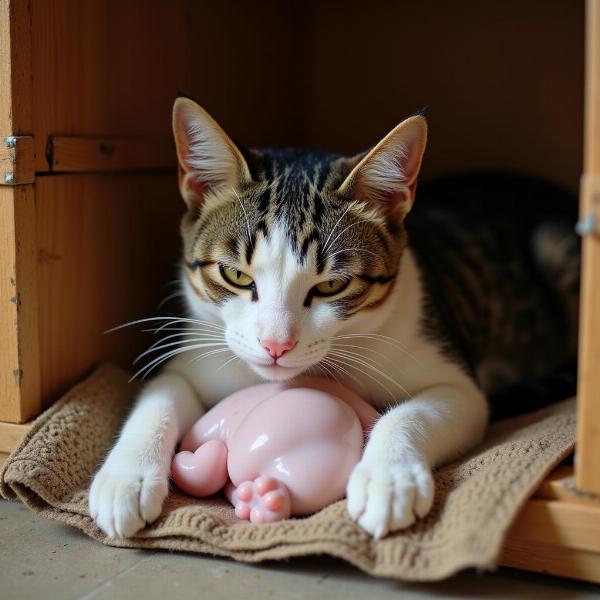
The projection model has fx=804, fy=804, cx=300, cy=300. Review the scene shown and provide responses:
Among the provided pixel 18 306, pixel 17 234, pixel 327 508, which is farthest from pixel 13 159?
pixel 327 508

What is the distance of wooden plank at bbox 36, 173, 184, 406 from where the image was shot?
1537 millimetres

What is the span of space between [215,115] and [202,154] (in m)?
0.63

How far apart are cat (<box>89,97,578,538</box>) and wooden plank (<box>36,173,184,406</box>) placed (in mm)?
182

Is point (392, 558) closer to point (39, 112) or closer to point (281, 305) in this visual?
point (281, 305)

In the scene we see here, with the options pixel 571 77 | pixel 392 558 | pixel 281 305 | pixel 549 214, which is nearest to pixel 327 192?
pixel 281 305

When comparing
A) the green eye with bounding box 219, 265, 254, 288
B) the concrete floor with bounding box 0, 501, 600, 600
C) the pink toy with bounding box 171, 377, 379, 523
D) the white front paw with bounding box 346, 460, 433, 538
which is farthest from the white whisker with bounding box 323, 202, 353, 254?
the concrete floor with bounding box 0, 501, 600, 600

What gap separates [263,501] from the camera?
122cm

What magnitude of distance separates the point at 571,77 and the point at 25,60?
153 cm

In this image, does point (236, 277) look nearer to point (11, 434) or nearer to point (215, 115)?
point (11, 434)

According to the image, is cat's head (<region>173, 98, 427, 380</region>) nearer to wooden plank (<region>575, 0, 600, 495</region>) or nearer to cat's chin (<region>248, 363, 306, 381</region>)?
cat's chin (<region>248, 363, 306, 381</region>)

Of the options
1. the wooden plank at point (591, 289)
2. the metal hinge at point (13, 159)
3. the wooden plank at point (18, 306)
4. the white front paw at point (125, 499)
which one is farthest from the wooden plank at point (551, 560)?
the metal hinge at point (13, 159)

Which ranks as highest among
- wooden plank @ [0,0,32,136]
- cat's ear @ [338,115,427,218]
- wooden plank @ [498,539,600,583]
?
wooden plank @ [0,0,32,136]

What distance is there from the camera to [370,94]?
247 cm

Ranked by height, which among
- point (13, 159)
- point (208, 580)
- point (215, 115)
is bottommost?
point (208, 580)
